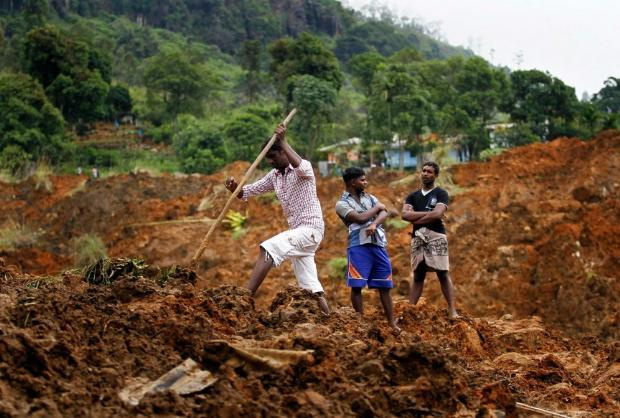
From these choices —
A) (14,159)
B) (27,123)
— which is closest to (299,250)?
(14,159)

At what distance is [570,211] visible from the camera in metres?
15.2

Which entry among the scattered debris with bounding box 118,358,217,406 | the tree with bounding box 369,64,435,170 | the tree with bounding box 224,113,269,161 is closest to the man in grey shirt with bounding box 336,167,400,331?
the scattered debris with bounding box 118,358,217,406

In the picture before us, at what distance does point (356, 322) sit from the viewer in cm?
683

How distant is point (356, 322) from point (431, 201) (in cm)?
202

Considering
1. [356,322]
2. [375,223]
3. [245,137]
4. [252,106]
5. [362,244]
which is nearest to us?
[356,322]

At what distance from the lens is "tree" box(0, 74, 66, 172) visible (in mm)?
34688

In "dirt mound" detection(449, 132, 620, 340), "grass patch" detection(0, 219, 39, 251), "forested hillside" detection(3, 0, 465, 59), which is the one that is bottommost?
"grass patch" detection(0, 219, 39, 251)

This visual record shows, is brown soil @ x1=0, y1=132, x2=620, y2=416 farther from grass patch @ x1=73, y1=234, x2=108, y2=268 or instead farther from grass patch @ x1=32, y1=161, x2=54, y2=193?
grass patch @ x1=32, y1=161, x2=54, y2=193

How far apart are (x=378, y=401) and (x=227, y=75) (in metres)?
76.4

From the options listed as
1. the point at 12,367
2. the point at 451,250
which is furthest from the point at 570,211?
the point at 12,367

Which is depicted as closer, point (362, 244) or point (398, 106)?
point (362, 244)

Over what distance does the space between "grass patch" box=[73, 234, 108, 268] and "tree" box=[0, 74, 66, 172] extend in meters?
16.3

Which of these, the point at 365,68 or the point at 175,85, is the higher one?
the point at 365,68

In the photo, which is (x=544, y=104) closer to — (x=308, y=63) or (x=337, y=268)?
(x=308, y=63)
